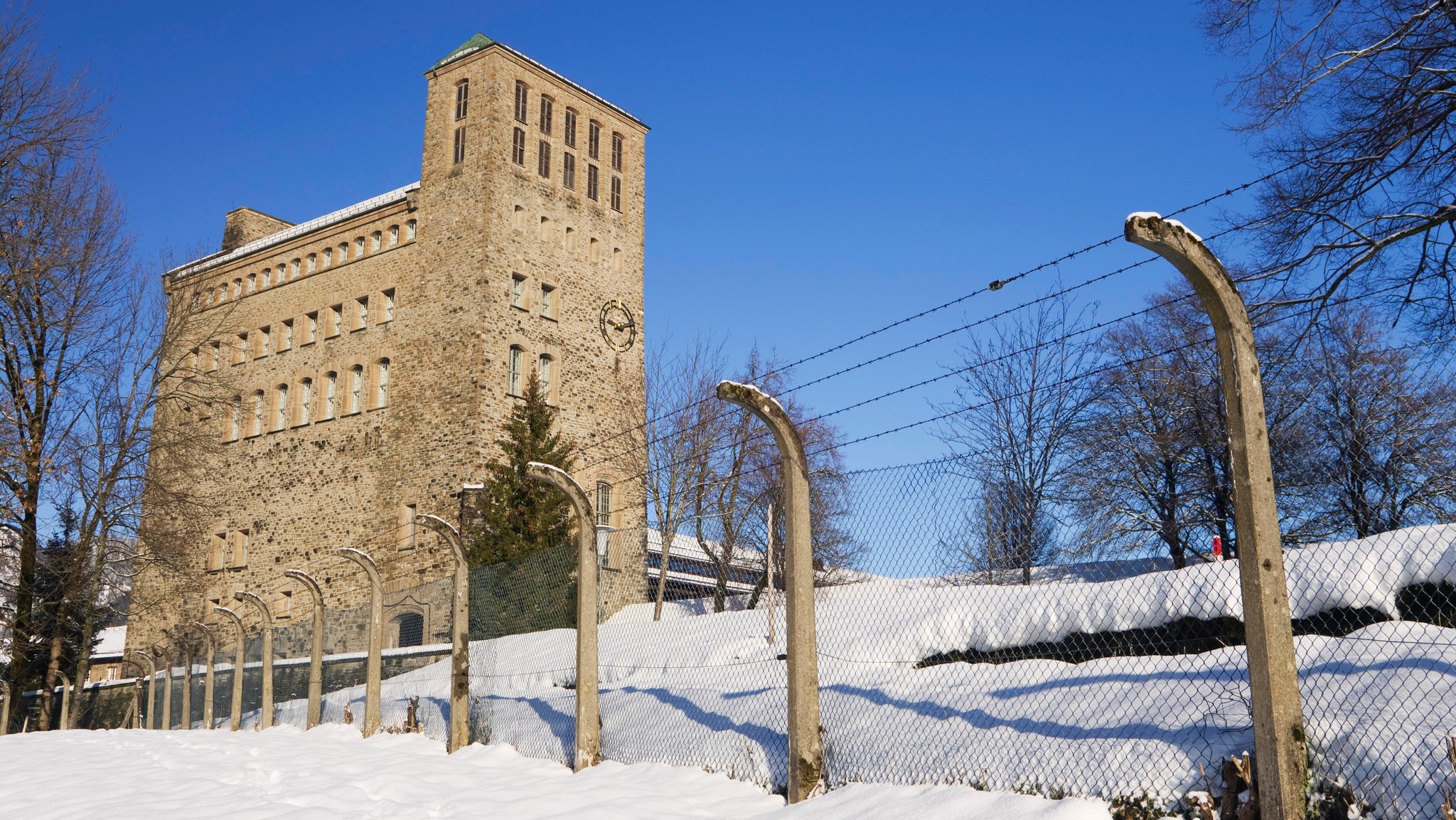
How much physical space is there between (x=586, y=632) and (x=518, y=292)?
26.7 m

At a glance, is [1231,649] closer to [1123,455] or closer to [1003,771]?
[1003,771]

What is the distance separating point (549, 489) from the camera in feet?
94.7

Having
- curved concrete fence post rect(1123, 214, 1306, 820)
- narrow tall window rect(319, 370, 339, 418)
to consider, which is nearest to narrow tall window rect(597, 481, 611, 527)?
narrow tall window rect(319, 370, 339, 418)

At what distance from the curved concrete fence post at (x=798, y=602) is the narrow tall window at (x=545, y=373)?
91.0 ft

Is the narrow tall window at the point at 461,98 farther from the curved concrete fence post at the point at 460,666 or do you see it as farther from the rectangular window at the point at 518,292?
the curved concrete fence post at the point at 460,666

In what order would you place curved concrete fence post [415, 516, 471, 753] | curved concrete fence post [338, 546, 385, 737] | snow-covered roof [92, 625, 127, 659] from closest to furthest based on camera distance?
curved concrete fence post [415, 516, 471, 753]
curved concrete fence post [338, 546, 385, 737]
snow-covered roof [92, 625, 127, 659]

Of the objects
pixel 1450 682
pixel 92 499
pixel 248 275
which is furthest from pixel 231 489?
pixel 1450 682

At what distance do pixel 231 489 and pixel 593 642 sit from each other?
33.8 m

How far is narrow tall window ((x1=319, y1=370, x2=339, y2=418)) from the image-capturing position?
3722 centimetres

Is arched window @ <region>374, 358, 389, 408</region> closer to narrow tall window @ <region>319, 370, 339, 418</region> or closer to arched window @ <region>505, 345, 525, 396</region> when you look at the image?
narrow tall window @ <region>319, 370, 339, 418</region>

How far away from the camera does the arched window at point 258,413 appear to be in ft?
129

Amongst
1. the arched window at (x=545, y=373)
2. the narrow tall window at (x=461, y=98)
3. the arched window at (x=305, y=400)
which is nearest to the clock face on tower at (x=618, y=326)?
the arched window at (x=545, y=373)

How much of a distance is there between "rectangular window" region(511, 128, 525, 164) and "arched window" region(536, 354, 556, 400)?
6058 millimetres

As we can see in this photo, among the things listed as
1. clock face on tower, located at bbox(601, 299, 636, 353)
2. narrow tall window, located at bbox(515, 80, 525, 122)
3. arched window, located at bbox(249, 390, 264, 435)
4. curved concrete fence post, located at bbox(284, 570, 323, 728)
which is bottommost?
curved concrete fence post, located at bbox(284, 570, 323, 728)
